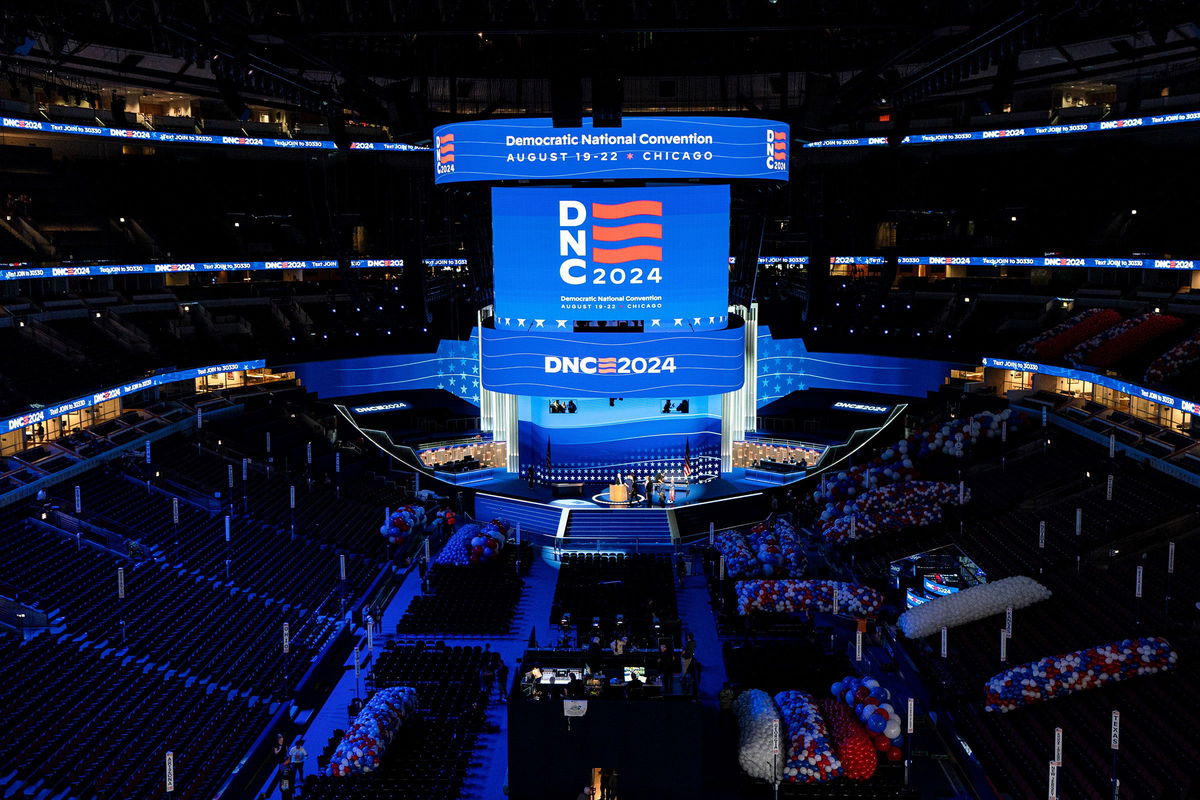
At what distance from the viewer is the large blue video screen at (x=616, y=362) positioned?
39.0 metres

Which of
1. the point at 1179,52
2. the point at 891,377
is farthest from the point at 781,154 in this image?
the point at 1179,52

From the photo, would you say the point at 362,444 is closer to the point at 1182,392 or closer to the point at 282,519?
the point at 282,519

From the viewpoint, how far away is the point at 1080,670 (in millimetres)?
23984

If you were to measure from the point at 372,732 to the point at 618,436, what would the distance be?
20.8 metres

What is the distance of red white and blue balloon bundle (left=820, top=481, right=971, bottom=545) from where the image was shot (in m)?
35.6

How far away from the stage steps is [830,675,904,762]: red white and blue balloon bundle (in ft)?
46.4

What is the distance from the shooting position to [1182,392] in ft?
109

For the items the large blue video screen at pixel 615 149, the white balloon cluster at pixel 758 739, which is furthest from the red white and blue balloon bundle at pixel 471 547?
the white balloon cluster at pixel 758 739

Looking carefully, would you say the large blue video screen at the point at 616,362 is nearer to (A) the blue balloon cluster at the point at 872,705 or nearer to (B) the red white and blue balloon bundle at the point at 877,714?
(A) the blue balloon cluster at the point at 872,705

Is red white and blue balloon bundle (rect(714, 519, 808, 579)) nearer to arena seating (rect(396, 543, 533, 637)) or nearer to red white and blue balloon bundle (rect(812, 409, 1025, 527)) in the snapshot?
red white and blue balloon bundle (rect(812, 409, 1025, 527))

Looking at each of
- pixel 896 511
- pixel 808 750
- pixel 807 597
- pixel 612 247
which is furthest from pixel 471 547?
pixel 808 750

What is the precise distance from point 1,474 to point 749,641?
810 inches

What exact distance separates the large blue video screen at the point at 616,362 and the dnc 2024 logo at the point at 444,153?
556cm

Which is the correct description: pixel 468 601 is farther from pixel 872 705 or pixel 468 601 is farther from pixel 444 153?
pixel 444 153
